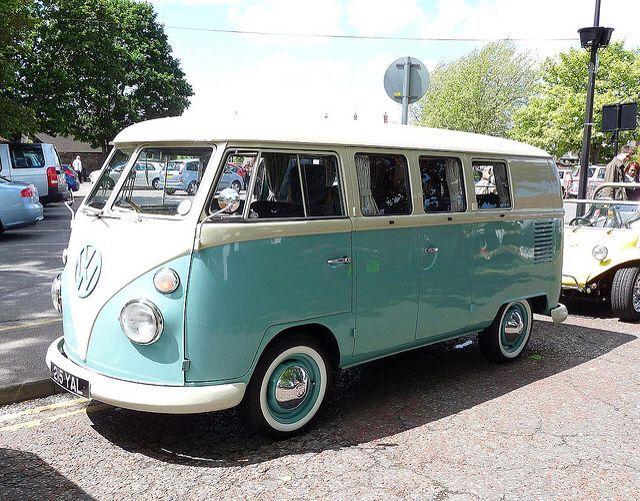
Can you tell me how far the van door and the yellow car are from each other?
14.3 metres

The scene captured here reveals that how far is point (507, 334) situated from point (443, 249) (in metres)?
1.47

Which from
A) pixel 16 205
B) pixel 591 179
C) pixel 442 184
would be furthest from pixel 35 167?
pixel 591 179

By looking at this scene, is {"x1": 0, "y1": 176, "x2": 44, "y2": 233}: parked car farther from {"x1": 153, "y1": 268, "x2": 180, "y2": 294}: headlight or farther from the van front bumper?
{"x1": 153, "y1": 268, "x2": 180, "y2": 294}: headlight

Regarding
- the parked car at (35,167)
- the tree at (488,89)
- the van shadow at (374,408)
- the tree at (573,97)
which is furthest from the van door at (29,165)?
the tree at (488,89)

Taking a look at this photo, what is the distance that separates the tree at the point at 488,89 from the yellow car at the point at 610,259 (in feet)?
133

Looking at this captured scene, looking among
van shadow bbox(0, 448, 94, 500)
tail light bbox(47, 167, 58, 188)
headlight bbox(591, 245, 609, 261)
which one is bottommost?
van shadow bbox(0, 448, 94, 500)

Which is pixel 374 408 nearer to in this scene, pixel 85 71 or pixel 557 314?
pixel 557 314

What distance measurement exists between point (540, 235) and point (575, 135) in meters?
38.4

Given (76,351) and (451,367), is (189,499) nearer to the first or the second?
(76,351)

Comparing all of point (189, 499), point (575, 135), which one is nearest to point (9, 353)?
point (189, 499)

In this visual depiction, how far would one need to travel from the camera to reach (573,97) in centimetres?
4047

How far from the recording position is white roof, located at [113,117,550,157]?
13.1ft

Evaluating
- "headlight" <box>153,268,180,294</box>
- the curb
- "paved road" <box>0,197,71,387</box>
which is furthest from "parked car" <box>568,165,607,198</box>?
"headlight" <box>153,268,180,294</box>

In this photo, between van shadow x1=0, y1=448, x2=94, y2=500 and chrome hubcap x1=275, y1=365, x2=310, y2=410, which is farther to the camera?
chrome hubcap x1=275, y1=365, x2=310, y2=410
